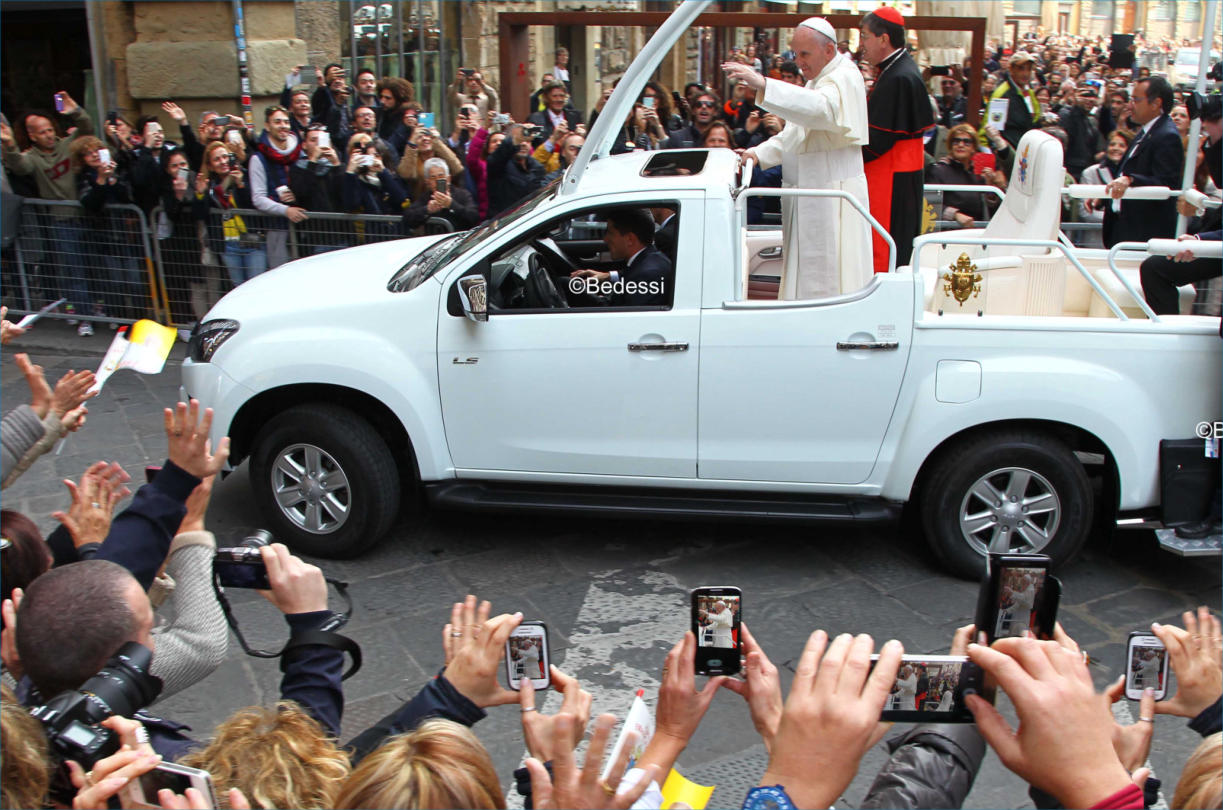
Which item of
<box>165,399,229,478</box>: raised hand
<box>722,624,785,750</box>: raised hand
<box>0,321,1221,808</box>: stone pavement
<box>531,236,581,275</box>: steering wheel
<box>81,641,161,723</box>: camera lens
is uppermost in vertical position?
<box>531,236,581,275</box>: steering wheel

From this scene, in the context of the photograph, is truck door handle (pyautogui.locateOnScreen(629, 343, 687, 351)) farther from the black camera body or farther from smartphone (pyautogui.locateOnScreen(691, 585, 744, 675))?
the black camera body

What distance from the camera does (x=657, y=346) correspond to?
203 inches

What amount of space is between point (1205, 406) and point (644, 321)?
251cm

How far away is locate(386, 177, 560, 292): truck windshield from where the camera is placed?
547cm

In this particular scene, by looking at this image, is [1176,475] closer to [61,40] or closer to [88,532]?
[88,532]

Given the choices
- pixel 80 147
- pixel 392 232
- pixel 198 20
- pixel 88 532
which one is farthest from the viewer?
pixel 198 20

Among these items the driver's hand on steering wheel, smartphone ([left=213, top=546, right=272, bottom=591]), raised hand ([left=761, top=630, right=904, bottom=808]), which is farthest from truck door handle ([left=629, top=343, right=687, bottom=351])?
raised hand ([left=761, top=630, right=904, bottom=808])

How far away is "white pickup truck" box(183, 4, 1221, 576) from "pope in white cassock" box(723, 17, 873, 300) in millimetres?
541

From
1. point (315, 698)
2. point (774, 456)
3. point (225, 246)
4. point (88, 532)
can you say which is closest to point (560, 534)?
point (774, 456)

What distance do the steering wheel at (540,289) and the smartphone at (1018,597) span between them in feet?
10.6

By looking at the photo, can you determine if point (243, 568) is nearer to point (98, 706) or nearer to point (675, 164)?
point (98, 706)

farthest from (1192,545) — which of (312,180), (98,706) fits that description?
(312,180)

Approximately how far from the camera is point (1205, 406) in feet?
16.6

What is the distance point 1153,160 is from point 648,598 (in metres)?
5.24
